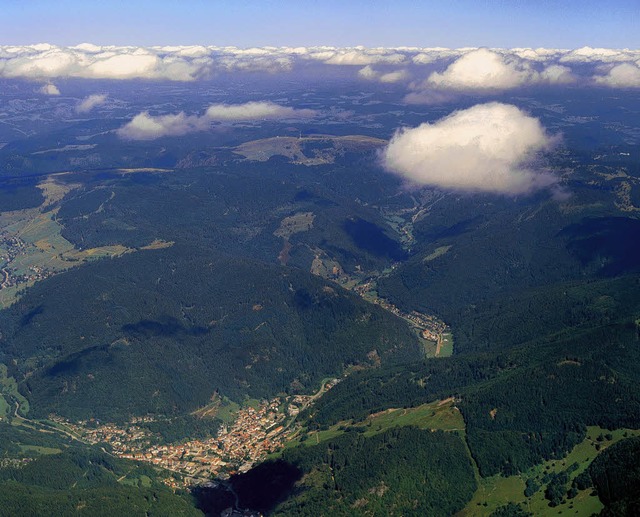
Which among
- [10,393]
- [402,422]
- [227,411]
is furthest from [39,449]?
[402,422]

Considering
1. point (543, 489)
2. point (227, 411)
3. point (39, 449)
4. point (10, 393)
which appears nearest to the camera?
point (543, 489)

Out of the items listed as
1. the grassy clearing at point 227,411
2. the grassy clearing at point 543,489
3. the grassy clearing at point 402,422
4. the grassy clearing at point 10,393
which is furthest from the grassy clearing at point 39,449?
the grassy clearing at point 543,489

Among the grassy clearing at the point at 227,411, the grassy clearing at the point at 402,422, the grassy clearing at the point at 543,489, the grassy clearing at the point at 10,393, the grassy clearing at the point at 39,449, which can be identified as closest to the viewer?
the grassy clearing at the point at 543,489

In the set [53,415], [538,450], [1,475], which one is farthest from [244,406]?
[538,450]

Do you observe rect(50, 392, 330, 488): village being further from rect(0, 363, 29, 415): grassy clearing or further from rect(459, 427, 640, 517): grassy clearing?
rect(459, 427, 640, 517): grassy clearing

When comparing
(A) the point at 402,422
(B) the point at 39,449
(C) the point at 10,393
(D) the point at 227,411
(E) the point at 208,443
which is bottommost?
(D) the point at 227,411

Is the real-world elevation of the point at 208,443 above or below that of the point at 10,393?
below

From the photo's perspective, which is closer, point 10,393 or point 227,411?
point 227,411

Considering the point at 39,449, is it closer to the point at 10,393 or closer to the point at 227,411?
the point at 10,393

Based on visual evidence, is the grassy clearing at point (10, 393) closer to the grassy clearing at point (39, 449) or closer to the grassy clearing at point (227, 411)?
the grassy clearing at point (39, 449)

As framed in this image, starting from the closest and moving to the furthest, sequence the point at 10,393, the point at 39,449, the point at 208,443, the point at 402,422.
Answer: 1. the point at 402,422
2. the point at 39,449
3. the point at 208,443
4. the point at 10,393
